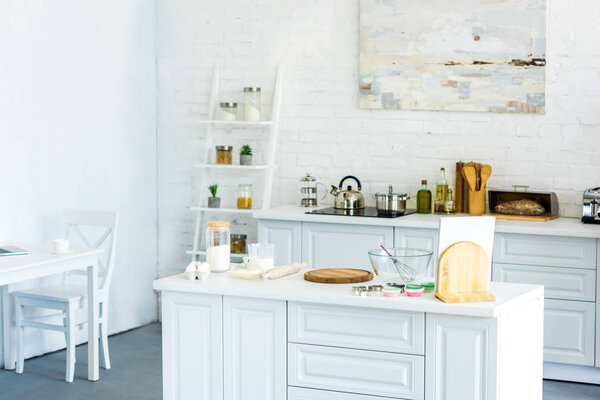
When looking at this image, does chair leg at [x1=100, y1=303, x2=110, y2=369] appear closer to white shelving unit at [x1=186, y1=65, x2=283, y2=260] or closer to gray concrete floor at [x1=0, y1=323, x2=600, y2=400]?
gray concrete floor at [x1=0, y1=323, x2=600, y2=400]

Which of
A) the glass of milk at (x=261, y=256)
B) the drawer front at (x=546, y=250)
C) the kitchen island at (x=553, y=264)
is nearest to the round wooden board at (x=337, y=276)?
the glass of milk at (x=261, y=256)

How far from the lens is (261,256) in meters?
3.56

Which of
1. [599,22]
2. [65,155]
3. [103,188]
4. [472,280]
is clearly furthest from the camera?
[103,188]

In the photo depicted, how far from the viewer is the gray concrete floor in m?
4.67

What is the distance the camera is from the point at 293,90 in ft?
19.9

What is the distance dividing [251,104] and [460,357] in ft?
11.4

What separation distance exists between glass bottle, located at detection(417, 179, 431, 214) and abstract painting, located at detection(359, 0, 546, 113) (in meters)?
0.60

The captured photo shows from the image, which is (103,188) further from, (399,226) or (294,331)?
(294,331)

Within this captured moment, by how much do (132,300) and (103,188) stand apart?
0.97m

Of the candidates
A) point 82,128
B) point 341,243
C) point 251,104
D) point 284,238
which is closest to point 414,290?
point 341,243

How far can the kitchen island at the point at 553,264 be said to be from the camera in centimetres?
477

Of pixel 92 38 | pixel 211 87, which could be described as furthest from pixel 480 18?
pixel 92 38

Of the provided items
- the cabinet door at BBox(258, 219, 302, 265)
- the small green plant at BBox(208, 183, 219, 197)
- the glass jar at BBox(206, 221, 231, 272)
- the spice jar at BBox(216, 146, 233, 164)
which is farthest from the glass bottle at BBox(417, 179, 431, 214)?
the glass jar at BBox(206, 221, 231, 272)

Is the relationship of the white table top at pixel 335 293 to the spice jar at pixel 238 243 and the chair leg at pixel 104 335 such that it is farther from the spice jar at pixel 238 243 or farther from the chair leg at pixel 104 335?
the spice jar at pixel 238 243
